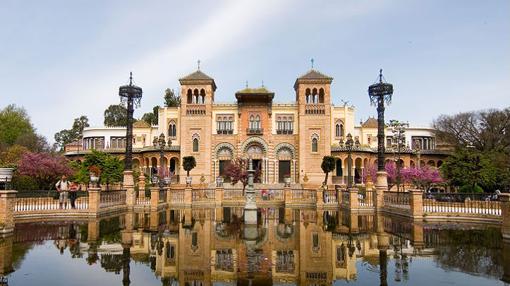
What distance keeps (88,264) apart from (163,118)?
51.5 meters

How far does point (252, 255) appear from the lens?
35.5 feet

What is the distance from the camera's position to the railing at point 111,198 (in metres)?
21.5


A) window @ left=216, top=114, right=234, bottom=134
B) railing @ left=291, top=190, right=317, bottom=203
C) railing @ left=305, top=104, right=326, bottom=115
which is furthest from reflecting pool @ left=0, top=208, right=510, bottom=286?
window @ left=216, top=114, right=234, bottom=134

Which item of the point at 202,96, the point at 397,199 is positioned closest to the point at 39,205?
the point at 397,199

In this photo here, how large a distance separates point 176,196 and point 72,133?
66.3 m

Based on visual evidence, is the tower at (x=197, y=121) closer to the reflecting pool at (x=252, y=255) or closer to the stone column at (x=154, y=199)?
the stone column at (x=154, y=199)

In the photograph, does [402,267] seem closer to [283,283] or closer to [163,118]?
[283,283]

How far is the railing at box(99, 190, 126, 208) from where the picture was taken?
2153cm

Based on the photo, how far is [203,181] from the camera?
54156 millimetres

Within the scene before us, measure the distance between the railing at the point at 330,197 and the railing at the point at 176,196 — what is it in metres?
9.24

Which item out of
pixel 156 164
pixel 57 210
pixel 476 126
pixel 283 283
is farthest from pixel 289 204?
pixel 476 126

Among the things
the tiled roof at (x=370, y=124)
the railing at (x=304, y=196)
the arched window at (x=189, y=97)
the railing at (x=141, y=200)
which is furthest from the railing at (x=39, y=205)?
the tiled roof at (x=370, y=124)

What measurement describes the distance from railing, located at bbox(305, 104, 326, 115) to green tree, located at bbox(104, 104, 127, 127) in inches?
1573

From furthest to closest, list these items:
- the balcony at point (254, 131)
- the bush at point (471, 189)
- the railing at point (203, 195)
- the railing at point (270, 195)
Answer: the balcony at point (254, 131) < the railing at point (270, 195) < the bush at point (471, 189) < the railing at point (203, 195)
